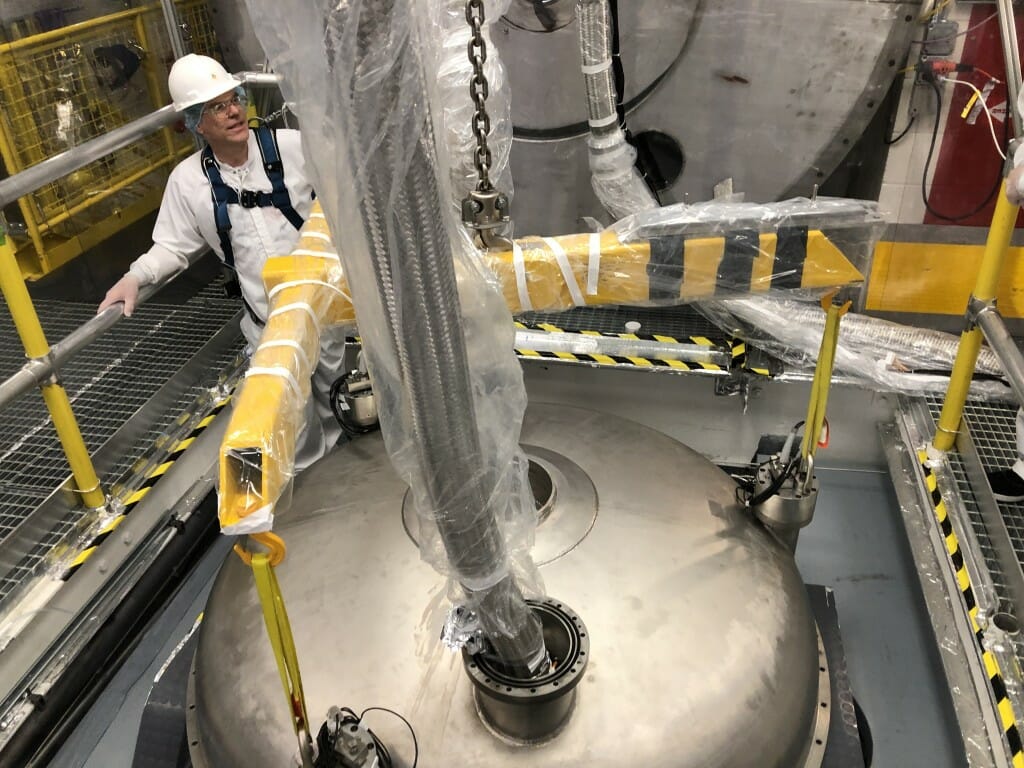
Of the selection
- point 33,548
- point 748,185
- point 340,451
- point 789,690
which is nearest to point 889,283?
point 748,185

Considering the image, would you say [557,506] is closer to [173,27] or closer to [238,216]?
[238,216]

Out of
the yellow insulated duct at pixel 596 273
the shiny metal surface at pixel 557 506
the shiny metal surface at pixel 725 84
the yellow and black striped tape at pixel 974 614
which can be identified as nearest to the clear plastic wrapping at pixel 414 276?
the yellow insulated duct at pixel 596 273

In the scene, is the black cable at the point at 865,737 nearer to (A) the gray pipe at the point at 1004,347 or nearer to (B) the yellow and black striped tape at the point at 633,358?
(A) the gray pipe at the point at 1004,347

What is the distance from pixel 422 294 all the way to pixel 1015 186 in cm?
173

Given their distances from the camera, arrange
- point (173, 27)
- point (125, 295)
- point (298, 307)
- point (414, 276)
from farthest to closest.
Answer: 1. point (173, 27)
2. point (125, 295)
3. point (298, 307)
4. point (414, 276)

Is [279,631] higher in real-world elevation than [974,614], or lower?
higher

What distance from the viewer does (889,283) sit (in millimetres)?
3160

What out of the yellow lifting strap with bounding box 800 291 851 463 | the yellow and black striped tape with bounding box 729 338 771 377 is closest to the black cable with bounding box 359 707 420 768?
the yellow lifting strap with bounding box 800 291 851 463

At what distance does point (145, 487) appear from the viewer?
2.62m

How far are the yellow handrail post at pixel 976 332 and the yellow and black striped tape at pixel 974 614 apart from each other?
13 centimetres

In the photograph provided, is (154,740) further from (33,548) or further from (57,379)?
(57,379)

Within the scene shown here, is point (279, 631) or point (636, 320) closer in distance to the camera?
point (279, 631)

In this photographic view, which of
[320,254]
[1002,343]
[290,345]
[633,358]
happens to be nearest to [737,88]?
[633,358]

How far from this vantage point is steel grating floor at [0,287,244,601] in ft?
8.07
